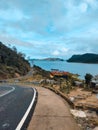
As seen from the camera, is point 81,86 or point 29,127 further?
A: point 81,86

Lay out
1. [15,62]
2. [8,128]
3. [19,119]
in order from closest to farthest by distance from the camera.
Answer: [8,128]
[19,119]
[15,62]

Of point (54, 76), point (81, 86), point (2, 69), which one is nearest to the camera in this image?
point (81, 86)

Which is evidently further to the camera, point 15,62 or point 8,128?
point 15,62

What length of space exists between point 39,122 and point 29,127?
1342 millimetres

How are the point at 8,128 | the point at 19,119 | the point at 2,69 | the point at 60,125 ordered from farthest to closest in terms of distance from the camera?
the point at 2,69, the point at 19,119, the point at 60,125, the point at 8,128

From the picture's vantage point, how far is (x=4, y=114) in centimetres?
1459

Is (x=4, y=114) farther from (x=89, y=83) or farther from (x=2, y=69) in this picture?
(x=2, y=69)

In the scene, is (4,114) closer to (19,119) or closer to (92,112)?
(19,119)

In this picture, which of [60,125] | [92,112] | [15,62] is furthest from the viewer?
[15,62]

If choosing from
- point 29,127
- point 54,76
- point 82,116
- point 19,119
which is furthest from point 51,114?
point 54,76

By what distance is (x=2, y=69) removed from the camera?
110562 millimetres

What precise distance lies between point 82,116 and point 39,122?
336 cm

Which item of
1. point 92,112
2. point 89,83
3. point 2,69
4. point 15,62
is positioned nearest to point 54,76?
point 2,69

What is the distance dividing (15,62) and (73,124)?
127 m
